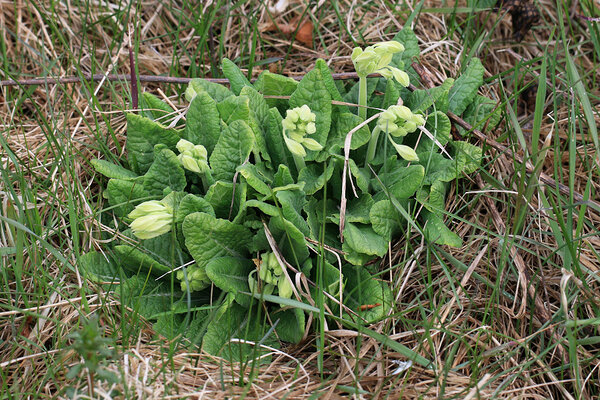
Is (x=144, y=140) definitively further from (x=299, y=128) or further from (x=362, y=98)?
(x=362, y=98)

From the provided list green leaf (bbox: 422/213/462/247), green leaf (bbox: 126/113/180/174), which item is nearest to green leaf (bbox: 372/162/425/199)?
green leaf (bbox: 422/213/462/247)

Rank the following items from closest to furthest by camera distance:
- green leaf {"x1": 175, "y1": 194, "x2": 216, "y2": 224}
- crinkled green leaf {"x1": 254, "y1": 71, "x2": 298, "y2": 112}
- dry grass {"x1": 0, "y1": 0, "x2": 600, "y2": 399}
→ dry grass {"x1": 0, "y1": 0, "x2": 600, "y2": 399}, green leaf {"x1": 175, "y1": 194, "x2": 216, "y2": 224}, crinkled green leaf {"x1": 254, "y1": 71, "x2": 298, "y2": 112}

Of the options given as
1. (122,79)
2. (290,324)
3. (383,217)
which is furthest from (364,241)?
(122,79)

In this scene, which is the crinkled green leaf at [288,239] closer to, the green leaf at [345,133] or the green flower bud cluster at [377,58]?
the green leaf at [345,133]

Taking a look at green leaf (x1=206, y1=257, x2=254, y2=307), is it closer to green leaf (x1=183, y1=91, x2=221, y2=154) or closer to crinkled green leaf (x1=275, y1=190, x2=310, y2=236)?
crinkled green leaf (x1=275, y1=190, x2=310, y2=236)

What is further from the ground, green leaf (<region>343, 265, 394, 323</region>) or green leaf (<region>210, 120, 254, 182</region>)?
green leaf (<region>210, 120, 254, 182</region>)

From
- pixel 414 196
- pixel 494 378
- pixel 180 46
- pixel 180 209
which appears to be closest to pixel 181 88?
pixel 180 46
